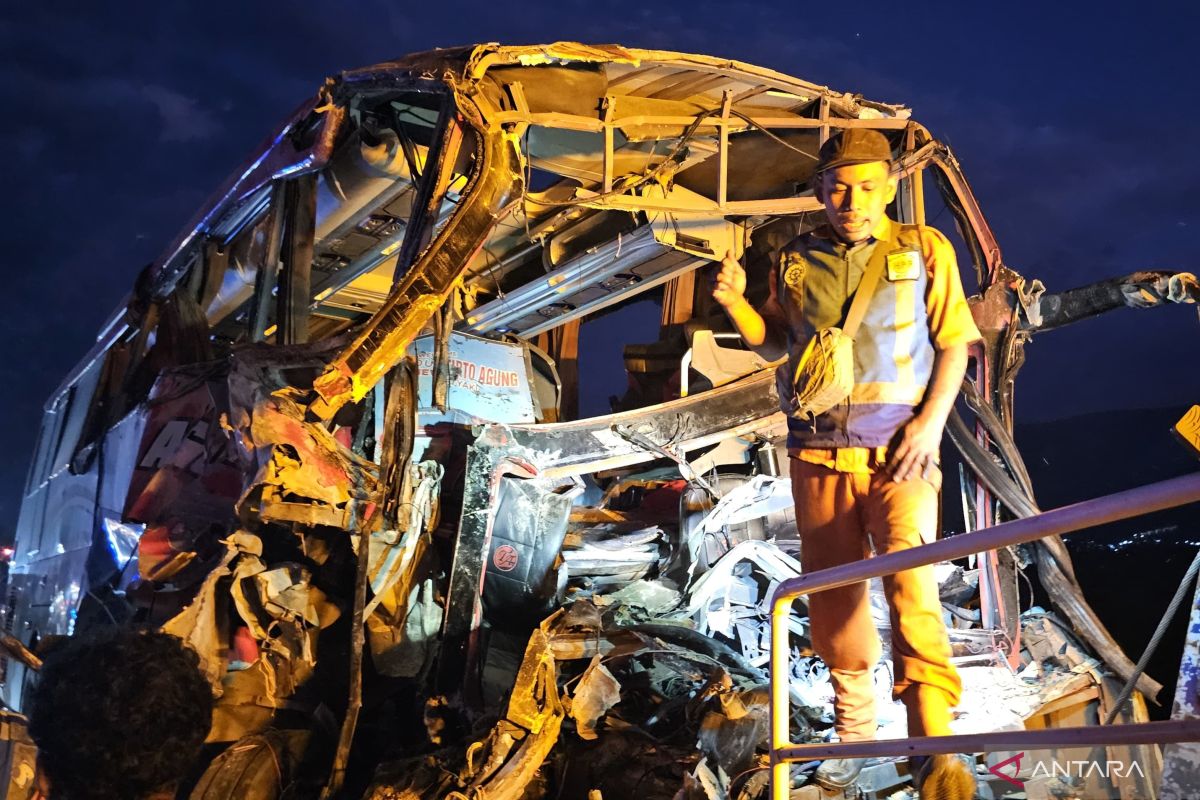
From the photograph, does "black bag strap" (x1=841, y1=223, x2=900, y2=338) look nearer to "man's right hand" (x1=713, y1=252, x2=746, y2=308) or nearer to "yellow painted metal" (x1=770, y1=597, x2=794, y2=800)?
"man's right hand" (x1=713, y1=252, x2=746, y2=308)

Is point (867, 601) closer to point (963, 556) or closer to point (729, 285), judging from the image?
point (963, 556)

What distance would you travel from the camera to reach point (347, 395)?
180 inches

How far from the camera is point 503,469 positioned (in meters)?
5.84

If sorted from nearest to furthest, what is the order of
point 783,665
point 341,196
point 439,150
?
point 783,665
point 439,150
point 341,196

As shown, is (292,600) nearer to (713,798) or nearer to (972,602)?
(713,798)

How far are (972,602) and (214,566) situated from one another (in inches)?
199

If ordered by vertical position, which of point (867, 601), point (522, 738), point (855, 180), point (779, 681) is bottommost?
point (522, 738)

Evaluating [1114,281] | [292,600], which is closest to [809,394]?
[292,600]

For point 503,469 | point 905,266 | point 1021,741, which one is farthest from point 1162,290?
point 1021,741

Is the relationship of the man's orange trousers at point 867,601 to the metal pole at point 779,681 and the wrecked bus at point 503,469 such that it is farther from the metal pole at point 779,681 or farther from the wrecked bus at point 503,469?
the wrecked bus at point 503,469

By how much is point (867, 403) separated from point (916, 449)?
0.72 feet

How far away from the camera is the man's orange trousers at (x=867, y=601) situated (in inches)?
97.0

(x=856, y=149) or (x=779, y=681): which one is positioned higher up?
(x=856, y=149)

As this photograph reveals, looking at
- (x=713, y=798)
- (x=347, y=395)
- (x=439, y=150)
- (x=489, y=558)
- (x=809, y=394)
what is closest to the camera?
(x=809, y=394)
